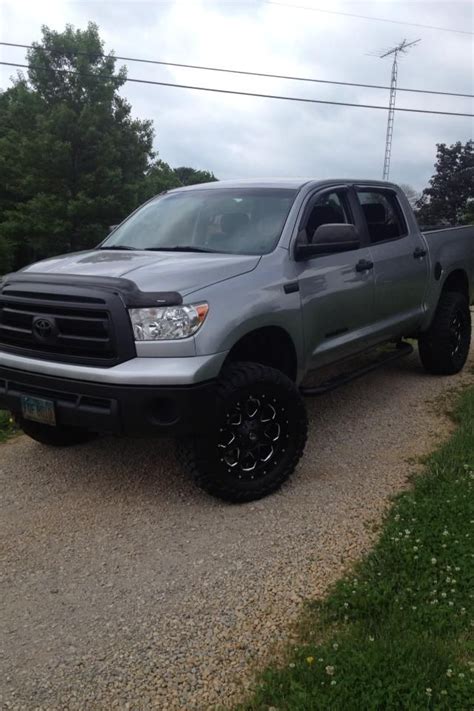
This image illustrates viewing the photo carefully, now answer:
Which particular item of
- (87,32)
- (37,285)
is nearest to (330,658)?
(37,285)

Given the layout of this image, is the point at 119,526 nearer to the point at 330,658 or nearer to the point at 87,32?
the point at 330,658

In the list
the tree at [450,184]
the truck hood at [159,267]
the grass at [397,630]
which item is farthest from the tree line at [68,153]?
the grass at [397,630]

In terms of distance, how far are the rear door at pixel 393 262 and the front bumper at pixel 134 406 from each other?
2184 mm

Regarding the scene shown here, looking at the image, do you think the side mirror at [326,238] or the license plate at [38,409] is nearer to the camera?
the license plate at [38,409]

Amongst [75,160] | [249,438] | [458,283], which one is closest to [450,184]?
[75,160]

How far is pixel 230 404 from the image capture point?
11.3 feet

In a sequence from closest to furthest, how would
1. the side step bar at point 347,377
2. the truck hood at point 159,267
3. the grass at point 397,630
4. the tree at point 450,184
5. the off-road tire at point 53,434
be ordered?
the grass at point 397,630 → the truck hood at point 159,267 → the side step bar at point 347,377 → the off-road tire at point 53,434 → the tree at point 450,184

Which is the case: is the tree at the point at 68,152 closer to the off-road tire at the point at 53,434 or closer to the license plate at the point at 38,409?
the off-road tire at the point at 53,434

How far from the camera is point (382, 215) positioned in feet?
17.7

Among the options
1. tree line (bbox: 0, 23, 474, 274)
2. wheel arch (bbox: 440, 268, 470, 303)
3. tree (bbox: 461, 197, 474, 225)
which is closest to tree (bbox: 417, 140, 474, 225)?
tree line (bbox: 0, 23, 474, 274)

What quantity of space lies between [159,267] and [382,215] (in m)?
2.55

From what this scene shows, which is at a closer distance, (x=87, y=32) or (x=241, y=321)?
(x=241, y=321)

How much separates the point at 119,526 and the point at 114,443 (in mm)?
1224

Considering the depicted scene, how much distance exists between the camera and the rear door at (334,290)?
4.20 m
